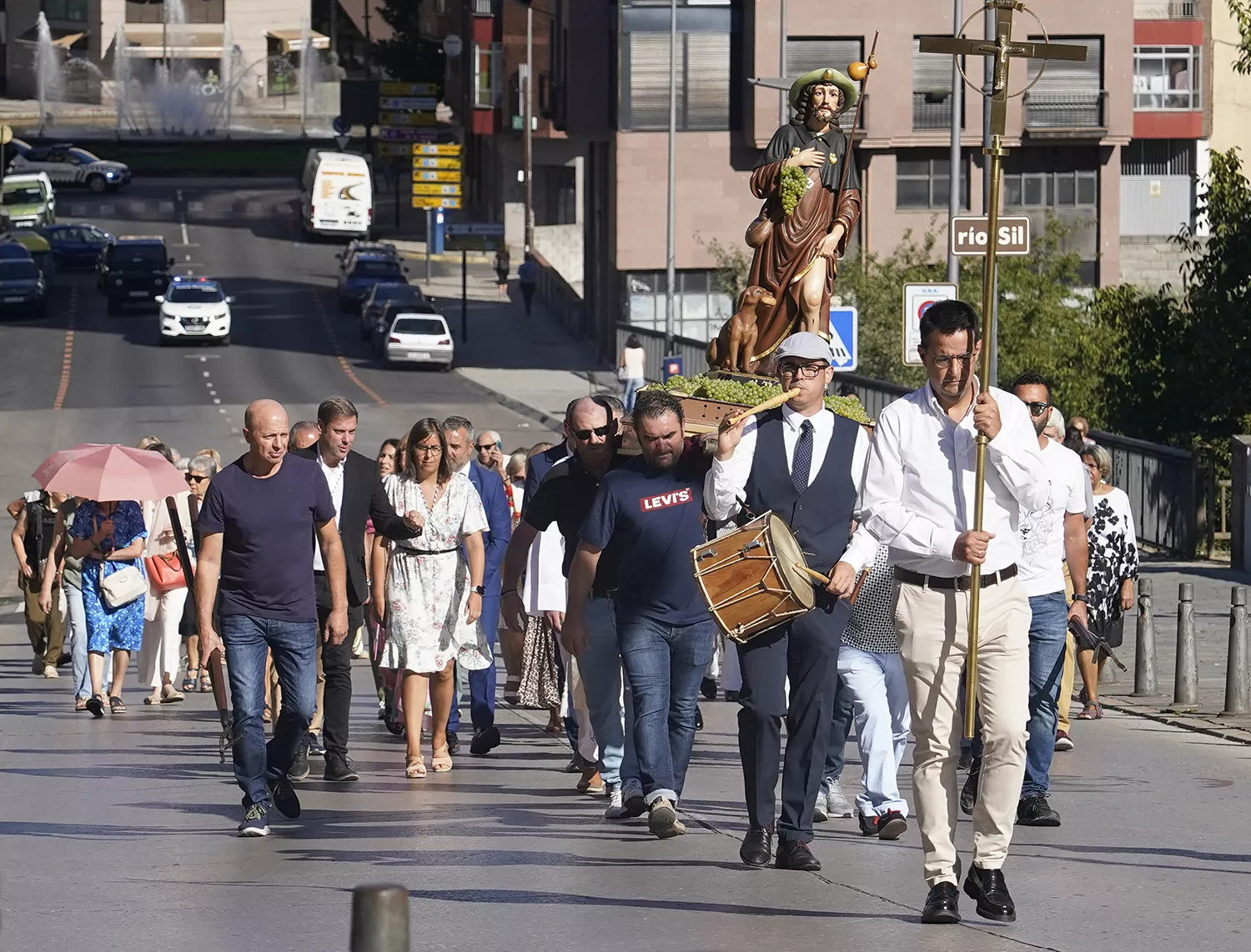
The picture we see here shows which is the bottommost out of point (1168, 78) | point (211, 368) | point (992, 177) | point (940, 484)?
point (211, 368)

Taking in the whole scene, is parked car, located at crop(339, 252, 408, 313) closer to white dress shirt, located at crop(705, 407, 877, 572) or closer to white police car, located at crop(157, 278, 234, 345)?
white police car, located at crop(157, 278, 234, 345)

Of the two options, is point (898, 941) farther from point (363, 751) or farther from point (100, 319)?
point (100, 319)

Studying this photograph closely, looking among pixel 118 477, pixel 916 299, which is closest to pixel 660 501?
pixel 118 477

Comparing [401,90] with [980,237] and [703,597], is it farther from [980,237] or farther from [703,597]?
[703,597]

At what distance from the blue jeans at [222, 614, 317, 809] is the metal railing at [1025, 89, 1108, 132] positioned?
169 feet

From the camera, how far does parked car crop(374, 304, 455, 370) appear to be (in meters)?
56.4

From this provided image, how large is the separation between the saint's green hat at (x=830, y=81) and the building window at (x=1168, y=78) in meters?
54.8

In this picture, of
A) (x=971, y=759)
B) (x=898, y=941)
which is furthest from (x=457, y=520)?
(x=898, y=941)

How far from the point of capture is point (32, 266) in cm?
6506

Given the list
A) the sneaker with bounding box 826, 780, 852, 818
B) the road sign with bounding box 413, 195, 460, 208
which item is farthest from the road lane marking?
the sneaker with bounding box 826, 780, 852, 818

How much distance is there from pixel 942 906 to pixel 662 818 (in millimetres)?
2078

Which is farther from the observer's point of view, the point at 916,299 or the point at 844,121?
the point at 844,121

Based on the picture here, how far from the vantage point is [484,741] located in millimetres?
13469

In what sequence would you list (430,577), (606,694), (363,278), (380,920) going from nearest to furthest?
1. (380,920)
2. (606,694)
3. (430,577)
4. (363,278)
